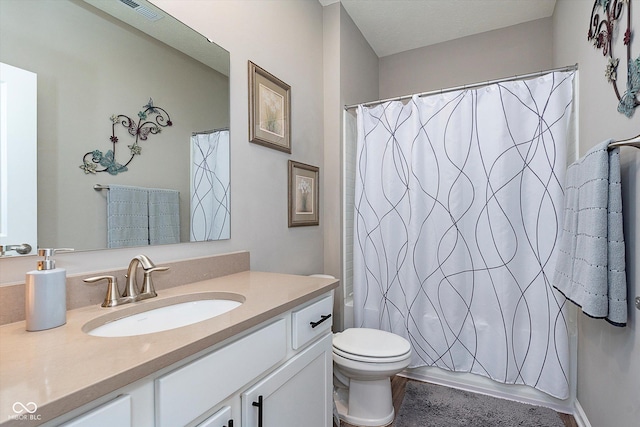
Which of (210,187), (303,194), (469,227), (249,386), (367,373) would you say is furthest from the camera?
(303,194)

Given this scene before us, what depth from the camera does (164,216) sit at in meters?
1.24

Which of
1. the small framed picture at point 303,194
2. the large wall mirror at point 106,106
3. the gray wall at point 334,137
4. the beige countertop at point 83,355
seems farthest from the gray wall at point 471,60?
the beige countertop at point 83,355

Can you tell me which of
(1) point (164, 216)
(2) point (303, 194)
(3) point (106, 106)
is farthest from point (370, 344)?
(3) point (106, 106)

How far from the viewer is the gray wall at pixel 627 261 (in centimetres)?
113

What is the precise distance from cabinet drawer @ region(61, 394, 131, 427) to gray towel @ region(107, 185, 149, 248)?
2.03 feet

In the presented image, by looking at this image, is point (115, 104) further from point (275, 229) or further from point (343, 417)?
point (343, 417)

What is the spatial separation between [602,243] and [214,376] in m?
1.36

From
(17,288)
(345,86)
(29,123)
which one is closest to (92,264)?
(17,288)

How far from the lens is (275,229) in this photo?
1.87m

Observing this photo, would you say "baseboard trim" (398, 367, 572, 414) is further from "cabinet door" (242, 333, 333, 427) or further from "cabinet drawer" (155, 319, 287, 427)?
"cabinet drawer" (155, 319, 287, 427)

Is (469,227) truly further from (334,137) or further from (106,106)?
(106,106)

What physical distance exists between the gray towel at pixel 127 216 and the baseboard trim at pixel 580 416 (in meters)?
2.19

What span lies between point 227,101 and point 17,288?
3.42ft

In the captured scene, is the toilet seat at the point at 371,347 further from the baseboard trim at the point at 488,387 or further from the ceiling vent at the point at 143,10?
the ceiling vent at the point at 143,10
